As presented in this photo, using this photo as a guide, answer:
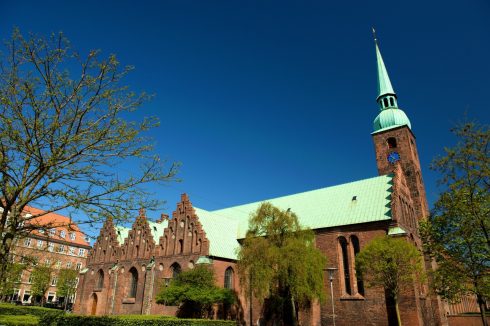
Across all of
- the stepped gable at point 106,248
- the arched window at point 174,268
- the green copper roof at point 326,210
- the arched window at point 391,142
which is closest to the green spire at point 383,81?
the arched window at point 391,142

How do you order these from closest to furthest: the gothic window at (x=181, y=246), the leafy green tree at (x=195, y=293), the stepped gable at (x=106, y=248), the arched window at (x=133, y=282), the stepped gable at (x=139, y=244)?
the leafy green tree at (x=195, y=293) < the gothic window at (x=181, y=246) < the stepped gable at (x=139, y=244) < the arched window at (x=133, y=282) < the stepped gable at (x=106, y=248)

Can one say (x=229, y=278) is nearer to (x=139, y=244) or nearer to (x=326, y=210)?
(x=139, y=244)

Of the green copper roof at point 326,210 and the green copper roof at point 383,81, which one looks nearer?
the green copper roof at point 326,210

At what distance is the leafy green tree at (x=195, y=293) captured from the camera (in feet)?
99.5

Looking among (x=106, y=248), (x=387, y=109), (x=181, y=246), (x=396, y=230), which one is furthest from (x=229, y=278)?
(x=387, y=109)

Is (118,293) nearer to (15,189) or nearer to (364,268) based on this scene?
(364,268)

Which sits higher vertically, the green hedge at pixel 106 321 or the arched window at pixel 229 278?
the arched window at pixel 229 278

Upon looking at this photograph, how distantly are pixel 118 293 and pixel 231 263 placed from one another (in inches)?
625

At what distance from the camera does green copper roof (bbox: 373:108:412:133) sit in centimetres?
4434

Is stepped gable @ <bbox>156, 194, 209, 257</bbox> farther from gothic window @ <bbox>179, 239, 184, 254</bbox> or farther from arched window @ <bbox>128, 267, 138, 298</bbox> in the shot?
arched window @ <bbox>128, 267, 138, 298</bbox>

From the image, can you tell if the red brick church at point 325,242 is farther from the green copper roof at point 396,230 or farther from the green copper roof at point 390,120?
the green copper roof at point 390,120

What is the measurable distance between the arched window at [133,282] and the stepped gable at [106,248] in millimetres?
4539

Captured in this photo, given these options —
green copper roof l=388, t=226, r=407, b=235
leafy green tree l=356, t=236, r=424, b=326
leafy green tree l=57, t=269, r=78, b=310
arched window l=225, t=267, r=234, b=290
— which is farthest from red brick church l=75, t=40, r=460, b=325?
leafy green tree l=57, t=269, r=78, b=310

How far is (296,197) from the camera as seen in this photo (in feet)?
150
